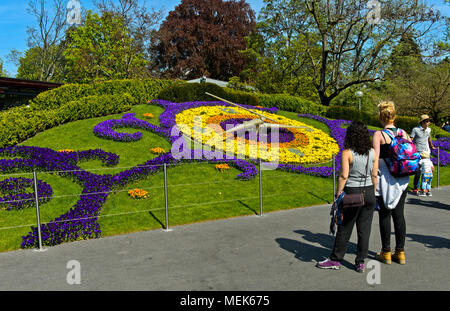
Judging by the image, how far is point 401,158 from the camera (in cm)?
485

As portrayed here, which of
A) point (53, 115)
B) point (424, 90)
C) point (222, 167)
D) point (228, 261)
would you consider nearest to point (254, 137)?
point (222, 167)

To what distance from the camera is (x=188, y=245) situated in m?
6.20

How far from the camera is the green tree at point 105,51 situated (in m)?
34.4

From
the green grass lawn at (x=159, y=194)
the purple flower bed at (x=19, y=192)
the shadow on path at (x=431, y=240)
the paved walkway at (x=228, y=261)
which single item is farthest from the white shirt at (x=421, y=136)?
the purple flower bed at (x=19, y=192)

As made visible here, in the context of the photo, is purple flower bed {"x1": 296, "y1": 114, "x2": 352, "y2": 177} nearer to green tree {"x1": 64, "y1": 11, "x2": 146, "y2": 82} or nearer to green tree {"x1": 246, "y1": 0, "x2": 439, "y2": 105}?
green tree {"x1": 246, "y1": 0, "x2": 439, "y2": 105}

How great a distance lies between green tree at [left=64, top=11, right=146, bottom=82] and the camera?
3444 centimetres

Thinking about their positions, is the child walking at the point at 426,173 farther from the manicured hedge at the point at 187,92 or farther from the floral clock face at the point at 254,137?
the manicured hedge at the point at 187,92

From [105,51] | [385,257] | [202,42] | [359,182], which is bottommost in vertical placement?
[385,257]

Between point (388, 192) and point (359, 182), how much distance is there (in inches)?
21.9

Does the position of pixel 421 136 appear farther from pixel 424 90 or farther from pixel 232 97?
pixel 424 90

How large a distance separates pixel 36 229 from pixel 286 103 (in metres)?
18.1

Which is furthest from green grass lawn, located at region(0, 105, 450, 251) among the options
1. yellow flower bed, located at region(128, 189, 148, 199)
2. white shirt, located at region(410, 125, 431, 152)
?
white shirt, located at region(410, 125, 431, 152)
